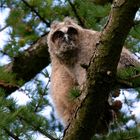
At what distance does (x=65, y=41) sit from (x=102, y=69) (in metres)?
1.38

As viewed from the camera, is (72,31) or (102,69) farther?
(72,31)

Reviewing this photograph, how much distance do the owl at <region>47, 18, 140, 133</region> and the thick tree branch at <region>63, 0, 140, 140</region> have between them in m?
1.02

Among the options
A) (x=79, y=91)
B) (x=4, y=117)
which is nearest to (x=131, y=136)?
(x=79, y=91)

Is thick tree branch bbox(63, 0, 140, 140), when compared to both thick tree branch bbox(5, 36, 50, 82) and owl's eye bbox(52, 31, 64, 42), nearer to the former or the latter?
owl's eye bbox(52, 31, 64, 42)

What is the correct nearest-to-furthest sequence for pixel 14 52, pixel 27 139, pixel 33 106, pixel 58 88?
pixel 27 139 < pixel 33 106 < pixel 58 88 < pixel 14 52

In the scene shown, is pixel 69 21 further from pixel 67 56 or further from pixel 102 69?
pixel 102 69

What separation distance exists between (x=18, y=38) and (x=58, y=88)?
0.79 m

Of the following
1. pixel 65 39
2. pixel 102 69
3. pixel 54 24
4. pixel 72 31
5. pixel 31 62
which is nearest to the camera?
pixel 102 69

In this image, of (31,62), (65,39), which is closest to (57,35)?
(65,39)

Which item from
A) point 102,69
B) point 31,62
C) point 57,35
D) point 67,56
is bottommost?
point 102,69

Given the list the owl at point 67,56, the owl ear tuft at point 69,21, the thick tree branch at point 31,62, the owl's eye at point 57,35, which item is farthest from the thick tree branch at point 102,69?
the thick tree branch at point 31,62

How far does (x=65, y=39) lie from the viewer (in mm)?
4816

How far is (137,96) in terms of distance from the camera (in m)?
4.51

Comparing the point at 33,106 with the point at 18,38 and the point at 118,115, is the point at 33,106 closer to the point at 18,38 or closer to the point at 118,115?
the point at 118,115
